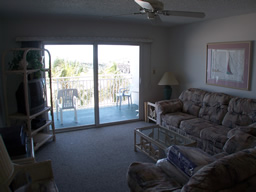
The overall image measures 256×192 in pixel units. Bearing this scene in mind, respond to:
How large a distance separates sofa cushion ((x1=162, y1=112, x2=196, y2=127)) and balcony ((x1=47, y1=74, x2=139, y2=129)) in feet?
4.44

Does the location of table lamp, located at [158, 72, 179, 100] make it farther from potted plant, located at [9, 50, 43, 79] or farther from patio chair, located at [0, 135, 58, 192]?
patio chair, located at [0, 135, 58, 192]

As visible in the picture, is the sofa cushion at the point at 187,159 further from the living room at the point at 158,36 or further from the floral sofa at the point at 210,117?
the living room at the point at 158,36

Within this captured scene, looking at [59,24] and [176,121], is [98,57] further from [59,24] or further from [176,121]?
[176,121]

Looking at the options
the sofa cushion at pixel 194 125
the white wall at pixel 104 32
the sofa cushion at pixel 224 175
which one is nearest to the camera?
the sofa cushion at pixel 224 175

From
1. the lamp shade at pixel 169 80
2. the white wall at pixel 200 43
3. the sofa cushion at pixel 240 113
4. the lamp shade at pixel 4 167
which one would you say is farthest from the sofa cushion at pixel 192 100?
the lamp shade at pixel 4 167

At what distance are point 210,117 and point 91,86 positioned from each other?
329cm

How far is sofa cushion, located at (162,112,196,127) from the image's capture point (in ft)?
12.5

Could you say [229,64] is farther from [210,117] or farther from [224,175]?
[224,175]

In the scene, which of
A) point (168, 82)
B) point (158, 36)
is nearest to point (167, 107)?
point (168, 82)

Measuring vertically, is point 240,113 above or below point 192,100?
below

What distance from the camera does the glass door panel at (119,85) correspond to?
531 cm

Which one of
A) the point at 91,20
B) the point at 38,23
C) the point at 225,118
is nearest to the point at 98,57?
Result: the point at 91,20

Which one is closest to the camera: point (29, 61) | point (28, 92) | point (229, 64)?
point (28, 92)

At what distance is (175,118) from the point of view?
3.89 meters
